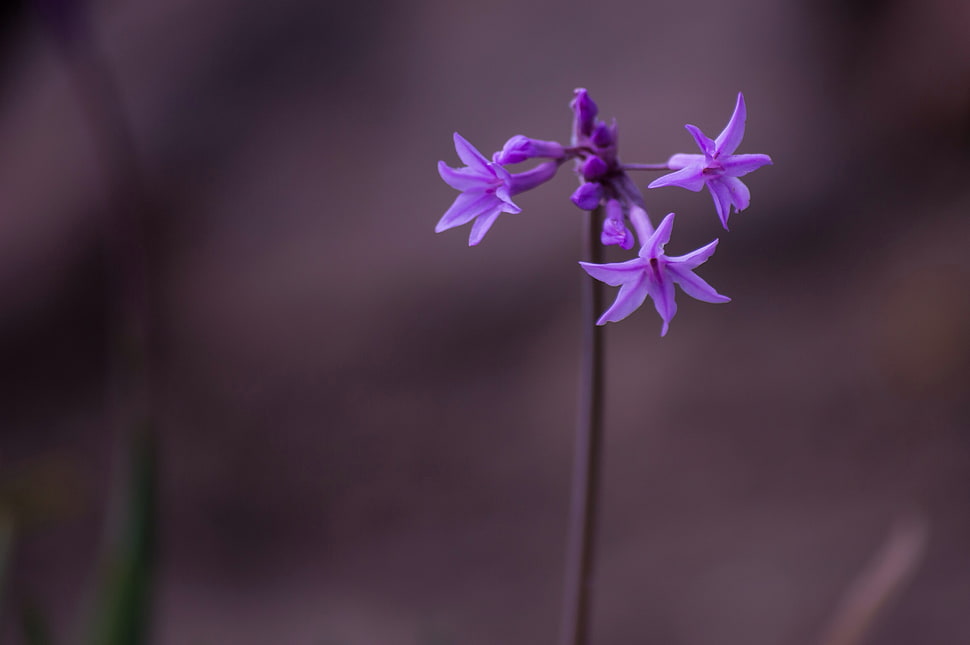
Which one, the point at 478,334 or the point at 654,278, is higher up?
the point at 654,278

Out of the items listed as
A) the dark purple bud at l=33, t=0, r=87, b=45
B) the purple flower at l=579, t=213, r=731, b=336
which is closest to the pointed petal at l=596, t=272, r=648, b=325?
the purple flower at l=579, t=213, r=731, b=336

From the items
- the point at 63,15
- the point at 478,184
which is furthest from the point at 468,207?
the point at 63,15

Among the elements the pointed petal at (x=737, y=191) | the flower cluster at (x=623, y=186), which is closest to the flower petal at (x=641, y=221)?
the flower cluster at (x=623, y=186)

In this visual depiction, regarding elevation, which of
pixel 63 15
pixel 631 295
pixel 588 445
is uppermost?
pixel 63 15

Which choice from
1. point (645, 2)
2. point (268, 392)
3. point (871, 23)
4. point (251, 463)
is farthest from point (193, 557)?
point (871, 23)

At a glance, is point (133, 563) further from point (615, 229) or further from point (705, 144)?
point (705, 144)

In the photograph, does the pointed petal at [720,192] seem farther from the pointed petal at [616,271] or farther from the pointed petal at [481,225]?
the pointed petal at [481,225]

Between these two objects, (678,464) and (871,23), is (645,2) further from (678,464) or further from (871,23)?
(678,464)

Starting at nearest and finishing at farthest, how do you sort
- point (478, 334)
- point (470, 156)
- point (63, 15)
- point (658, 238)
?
point (658, 238), point (470, 156), point (63, 15), point (478, 334)
